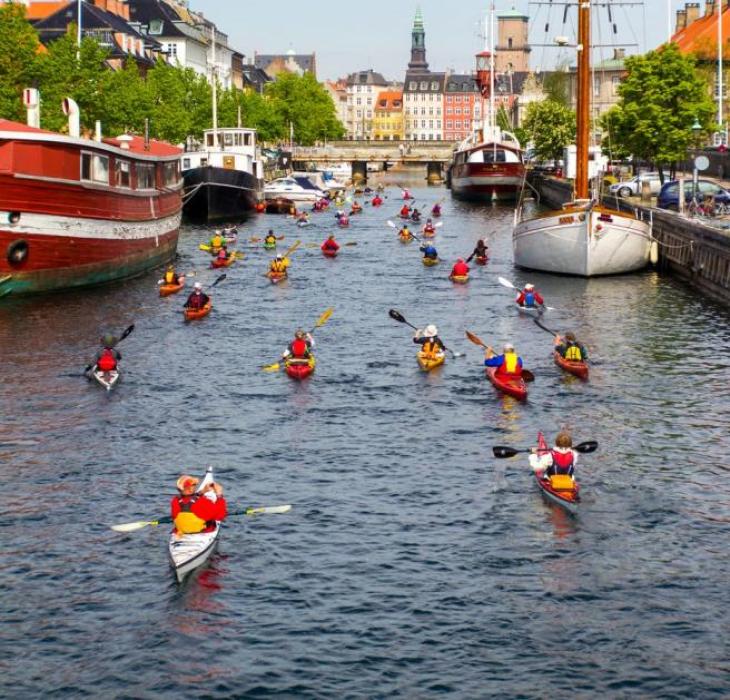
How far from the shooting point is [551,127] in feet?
485

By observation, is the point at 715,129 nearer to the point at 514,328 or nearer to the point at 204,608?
the point at 514,328

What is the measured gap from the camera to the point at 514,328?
5259 centimetres

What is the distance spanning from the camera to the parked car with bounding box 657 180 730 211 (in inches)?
2992

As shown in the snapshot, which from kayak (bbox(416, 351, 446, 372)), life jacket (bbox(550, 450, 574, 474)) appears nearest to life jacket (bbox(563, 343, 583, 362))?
kayak (bbox(416, 351, 446, 372))

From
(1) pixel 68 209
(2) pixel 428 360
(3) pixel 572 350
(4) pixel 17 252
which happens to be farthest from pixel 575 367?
(1) pixel 68 209

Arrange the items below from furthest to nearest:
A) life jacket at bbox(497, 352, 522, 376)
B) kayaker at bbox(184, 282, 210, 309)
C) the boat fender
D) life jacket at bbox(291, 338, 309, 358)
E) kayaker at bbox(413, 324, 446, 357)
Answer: the boat fender → kayaker at bbox(184, 282, 210, 309) → kayaker at bbox(413, 324, 446, 357) → life jacket at bbox(291, 338, 309, 358) → life jacket at bbox(497, 352, 522, 376)

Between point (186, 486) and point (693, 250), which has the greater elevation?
point (693, 250)

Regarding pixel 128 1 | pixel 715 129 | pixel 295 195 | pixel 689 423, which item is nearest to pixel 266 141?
pixel 128 1

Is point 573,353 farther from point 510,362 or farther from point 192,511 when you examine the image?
point 192,511

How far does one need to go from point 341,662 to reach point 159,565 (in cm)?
563

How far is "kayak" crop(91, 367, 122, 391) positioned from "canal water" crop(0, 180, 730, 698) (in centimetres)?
48

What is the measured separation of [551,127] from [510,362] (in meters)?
112

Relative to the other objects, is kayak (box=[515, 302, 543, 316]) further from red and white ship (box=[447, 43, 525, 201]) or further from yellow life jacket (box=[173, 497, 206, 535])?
red and white ship (box=[447, 43, 525, 201])

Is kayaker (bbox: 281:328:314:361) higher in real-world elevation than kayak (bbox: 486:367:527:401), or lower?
higher
